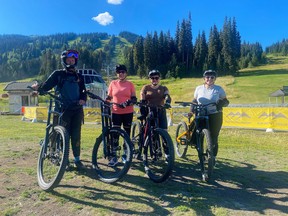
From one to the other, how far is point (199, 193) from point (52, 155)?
2.50 m

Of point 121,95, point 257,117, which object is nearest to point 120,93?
point 121,95

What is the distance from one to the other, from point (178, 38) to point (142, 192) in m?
103

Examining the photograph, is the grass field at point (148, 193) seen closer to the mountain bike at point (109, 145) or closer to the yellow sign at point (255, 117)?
the mountain bike at point (109, 145)

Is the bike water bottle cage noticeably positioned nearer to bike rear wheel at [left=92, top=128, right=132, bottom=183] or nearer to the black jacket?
the black jacket

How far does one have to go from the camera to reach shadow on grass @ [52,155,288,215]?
375cm

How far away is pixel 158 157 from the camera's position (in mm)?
5195

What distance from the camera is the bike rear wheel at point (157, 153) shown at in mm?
4820

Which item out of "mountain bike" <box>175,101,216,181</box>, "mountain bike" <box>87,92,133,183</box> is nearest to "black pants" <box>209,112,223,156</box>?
"mountain bike" <box>175,101,216,181</box>

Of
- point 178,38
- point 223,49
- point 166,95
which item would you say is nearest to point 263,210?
point 166,95

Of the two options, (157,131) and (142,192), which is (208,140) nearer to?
(157,131)

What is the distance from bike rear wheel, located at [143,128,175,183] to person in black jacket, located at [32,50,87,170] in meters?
1.41

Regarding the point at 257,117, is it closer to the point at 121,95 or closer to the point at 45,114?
the point at 121,95

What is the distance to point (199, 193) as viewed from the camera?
4.32m

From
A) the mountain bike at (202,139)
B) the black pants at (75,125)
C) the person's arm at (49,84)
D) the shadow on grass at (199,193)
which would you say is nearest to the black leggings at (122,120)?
the black pants at (75,125)
